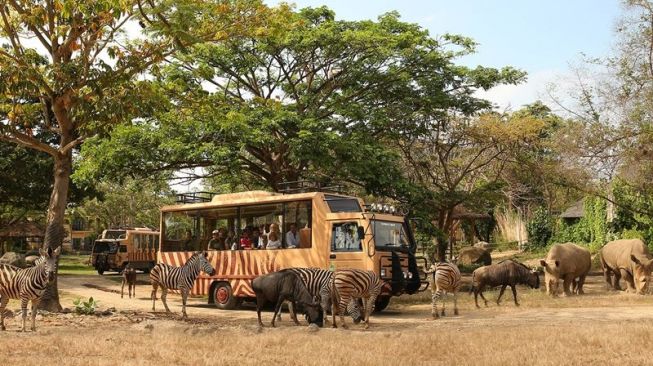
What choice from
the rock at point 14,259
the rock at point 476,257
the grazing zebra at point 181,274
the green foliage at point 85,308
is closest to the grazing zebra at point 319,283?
the grazing zebra at point 181,274

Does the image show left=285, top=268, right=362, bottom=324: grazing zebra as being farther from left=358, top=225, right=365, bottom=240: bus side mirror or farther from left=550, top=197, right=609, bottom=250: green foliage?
left=550, top=197, right=609, bottom=250: green foliage

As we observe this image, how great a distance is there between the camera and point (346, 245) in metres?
17.3

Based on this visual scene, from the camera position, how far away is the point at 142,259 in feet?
130

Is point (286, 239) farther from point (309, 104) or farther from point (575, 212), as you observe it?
point (575, 212)

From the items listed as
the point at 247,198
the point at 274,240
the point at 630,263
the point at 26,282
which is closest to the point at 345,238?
the point at 274,240

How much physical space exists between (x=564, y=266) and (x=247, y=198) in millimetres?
9643

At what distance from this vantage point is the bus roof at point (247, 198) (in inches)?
708

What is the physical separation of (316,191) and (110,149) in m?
8.23

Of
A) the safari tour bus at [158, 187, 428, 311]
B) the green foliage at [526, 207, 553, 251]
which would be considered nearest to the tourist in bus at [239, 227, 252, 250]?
the safari tour bus at [158, 187, 428, 311]

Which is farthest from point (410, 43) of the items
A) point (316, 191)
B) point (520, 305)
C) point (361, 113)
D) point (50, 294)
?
point (50, 294)

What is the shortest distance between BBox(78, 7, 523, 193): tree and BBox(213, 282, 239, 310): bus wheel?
4516mm

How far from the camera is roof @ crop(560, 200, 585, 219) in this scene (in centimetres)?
4556

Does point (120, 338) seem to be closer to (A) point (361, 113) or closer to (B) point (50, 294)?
(B) point (50, 294)

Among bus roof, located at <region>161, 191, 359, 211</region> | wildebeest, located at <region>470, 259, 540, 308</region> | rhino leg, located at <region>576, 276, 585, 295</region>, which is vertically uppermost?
bus roof, located at <region>161, 191, 359, 211</region>
